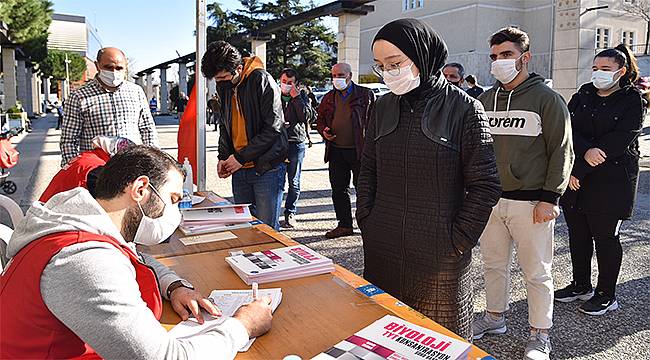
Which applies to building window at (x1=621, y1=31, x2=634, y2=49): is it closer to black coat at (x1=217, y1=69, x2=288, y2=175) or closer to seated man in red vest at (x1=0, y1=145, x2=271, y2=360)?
black coat at (x1=217, y1=69, x2=288, y2=175)

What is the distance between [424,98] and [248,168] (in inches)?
68.7

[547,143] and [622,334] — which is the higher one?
[547,143]

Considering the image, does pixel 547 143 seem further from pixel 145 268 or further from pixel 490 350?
pixel 145 268

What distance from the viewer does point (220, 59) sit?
3475 mm

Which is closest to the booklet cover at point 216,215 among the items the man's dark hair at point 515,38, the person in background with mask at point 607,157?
the man's dark hair at point 515,38

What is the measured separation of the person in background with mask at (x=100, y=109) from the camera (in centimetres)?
409

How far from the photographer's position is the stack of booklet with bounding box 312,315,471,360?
1.50 m

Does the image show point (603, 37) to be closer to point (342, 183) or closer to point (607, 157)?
point (342, 183)

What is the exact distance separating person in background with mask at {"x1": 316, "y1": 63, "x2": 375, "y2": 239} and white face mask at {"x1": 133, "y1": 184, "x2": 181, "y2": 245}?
170 inches

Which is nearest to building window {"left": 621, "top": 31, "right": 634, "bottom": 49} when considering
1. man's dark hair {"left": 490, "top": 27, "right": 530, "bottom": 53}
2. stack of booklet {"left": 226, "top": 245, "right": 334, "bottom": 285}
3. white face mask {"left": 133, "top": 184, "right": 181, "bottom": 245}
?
man's dark hair {"left": 490, "top": 27, "right": 530, "bottom": 53}

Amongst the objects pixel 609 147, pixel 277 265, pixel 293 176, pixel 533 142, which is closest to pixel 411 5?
pixel 293 176

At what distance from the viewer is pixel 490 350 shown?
10.7ft

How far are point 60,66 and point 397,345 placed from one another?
52.4 m

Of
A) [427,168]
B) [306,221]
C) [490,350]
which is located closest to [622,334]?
[490,350]
